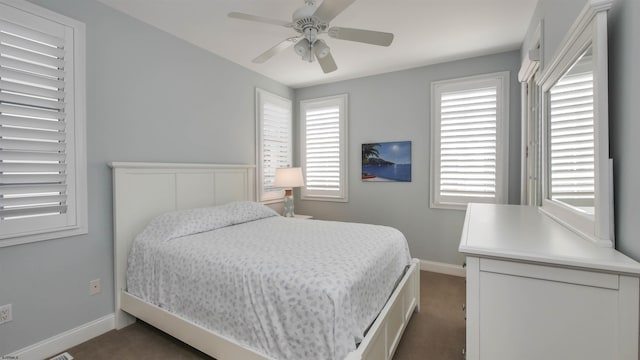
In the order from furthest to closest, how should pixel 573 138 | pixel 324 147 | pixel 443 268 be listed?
pixel 324 147 → pixel 443 268 → pixel 573 138

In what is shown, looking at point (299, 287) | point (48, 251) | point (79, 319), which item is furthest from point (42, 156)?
point (299, 287)

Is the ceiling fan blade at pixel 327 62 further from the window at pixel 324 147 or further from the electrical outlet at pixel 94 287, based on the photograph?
the electrical outlet at pixel 94 287

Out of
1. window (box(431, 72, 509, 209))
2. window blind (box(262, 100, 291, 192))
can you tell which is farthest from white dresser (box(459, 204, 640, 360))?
window blind (box(262, 100, 291, 192))

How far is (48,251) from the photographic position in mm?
1970

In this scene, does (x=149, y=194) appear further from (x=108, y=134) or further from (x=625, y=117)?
(x=625, y=117)

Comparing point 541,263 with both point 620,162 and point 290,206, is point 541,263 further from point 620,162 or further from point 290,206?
point 290,206

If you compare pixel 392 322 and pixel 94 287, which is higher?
pixel 94 287

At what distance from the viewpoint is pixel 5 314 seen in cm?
179

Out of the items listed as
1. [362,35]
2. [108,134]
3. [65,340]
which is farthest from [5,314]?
[362,35]

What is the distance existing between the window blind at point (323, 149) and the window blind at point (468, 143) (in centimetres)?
143

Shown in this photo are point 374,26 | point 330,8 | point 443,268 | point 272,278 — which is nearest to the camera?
point 272,278

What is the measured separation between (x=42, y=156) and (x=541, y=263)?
2.82 m

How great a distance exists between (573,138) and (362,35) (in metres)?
1.32

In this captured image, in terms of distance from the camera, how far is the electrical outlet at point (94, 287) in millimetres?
2195
